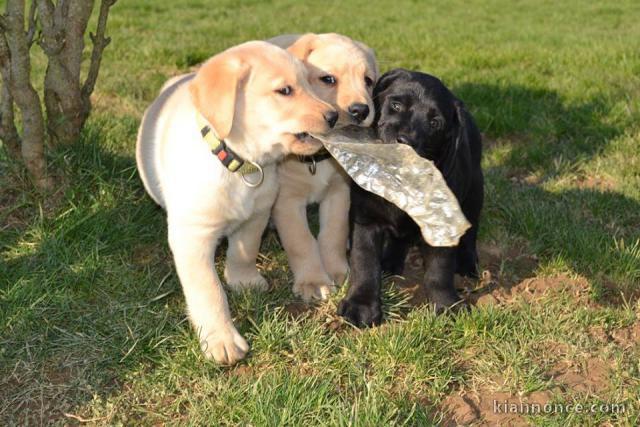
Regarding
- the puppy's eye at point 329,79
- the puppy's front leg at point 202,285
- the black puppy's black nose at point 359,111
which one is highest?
the puppy's eye at point 329,79

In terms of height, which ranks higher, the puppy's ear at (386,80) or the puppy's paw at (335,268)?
the puppy's ear at (386,80)

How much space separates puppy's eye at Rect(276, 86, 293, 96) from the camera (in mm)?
2969

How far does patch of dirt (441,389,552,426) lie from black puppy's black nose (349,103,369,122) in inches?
49.8

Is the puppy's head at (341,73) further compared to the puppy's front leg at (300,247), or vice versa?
the puppy's front leg at (300,247)

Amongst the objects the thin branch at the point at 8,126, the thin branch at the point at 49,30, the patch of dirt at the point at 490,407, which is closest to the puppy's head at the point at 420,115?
the patch of dirt at the point at 490,407

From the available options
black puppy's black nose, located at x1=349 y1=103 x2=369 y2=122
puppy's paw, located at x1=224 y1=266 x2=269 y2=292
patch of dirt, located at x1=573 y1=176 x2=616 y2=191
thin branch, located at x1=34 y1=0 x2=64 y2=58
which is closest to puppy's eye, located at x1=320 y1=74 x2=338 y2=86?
black puppy's black nose, located at x1=349 y1=103 x2=369 y2=122

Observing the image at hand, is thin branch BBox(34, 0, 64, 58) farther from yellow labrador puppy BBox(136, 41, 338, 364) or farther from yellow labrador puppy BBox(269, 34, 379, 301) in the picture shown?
yellow labrador puppy BBox(269, 34, 379, 301)

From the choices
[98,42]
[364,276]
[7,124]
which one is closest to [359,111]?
[364,276]

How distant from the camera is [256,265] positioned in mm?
3857

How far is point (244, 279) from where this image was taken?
3654mm

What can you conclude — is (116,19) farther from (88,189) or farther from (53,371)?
(53,371)

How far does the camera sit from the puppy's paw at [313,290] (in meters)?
3.57

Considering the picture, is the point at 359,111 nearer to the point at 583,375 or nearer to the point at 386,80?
the point at 386,80

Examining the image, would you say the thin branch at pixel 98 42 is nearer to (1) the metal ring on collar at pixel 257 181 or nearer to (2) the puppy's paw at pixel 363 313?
(1) the metal ring on collar at pixel 257 181
